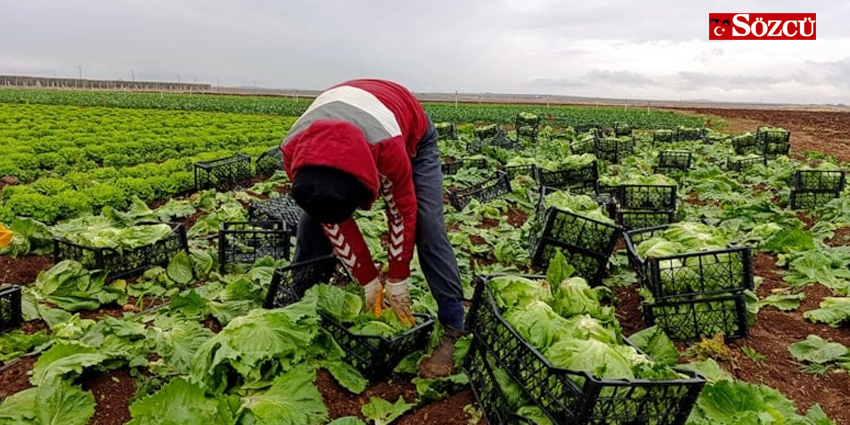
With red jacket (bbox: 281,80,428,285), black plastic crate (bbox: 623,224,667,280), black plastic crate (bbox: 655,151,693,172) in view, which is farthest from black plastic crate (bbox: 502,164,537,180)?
red jacket (bbox: 281,80,428,285)

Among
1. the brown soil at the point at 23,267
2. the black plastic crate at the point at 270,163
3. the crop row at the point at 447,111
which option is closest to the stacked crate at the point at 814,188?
the black plastic crate at the point at 270,163

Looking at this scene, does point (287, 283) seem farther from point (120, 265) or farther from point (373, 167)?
point (120, 265)

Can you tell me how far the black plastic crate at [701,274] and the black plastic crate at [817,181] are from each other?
203 inches

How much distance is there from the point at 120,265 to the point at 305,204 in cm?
273

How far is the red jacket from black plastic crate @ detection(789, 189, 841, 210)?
6625 millimetres

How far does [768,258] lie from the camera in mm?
5527

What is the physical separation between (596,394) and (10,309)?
355 centimetres

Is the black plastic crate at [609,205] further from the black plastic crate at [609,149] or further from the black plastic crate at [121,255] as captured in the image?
the black plastic crate at [609,149]

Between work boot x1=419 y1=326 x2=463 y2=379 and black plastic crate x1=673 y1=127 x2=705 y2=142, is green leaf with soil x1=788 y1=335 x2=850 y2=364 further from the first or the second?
black plastic crate x1=673 y1=127 x2=705 y2=142

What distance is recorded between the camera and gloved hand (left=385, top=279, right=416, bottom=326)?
321cm

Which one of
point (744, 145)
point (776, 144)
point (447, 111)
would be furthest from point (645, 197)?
point (447, 111)

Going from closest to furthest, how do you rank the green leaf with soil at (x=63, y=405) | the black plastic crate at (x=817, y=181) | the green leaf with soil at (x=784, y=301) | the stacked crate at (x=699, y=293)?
the green leaf with soil at (x=63, y=405) → the stacked crate at (x=699, y=293) → the green leaf with soil at (x=784, y=301) → the black plastic crate at (x=817, y=181)

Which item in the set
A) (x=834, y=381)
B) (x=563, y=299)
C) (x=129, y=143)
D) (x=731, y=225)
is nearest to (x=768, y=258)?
(x=731, y=225)

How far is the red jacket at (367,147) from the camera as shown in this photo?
8.19ft
